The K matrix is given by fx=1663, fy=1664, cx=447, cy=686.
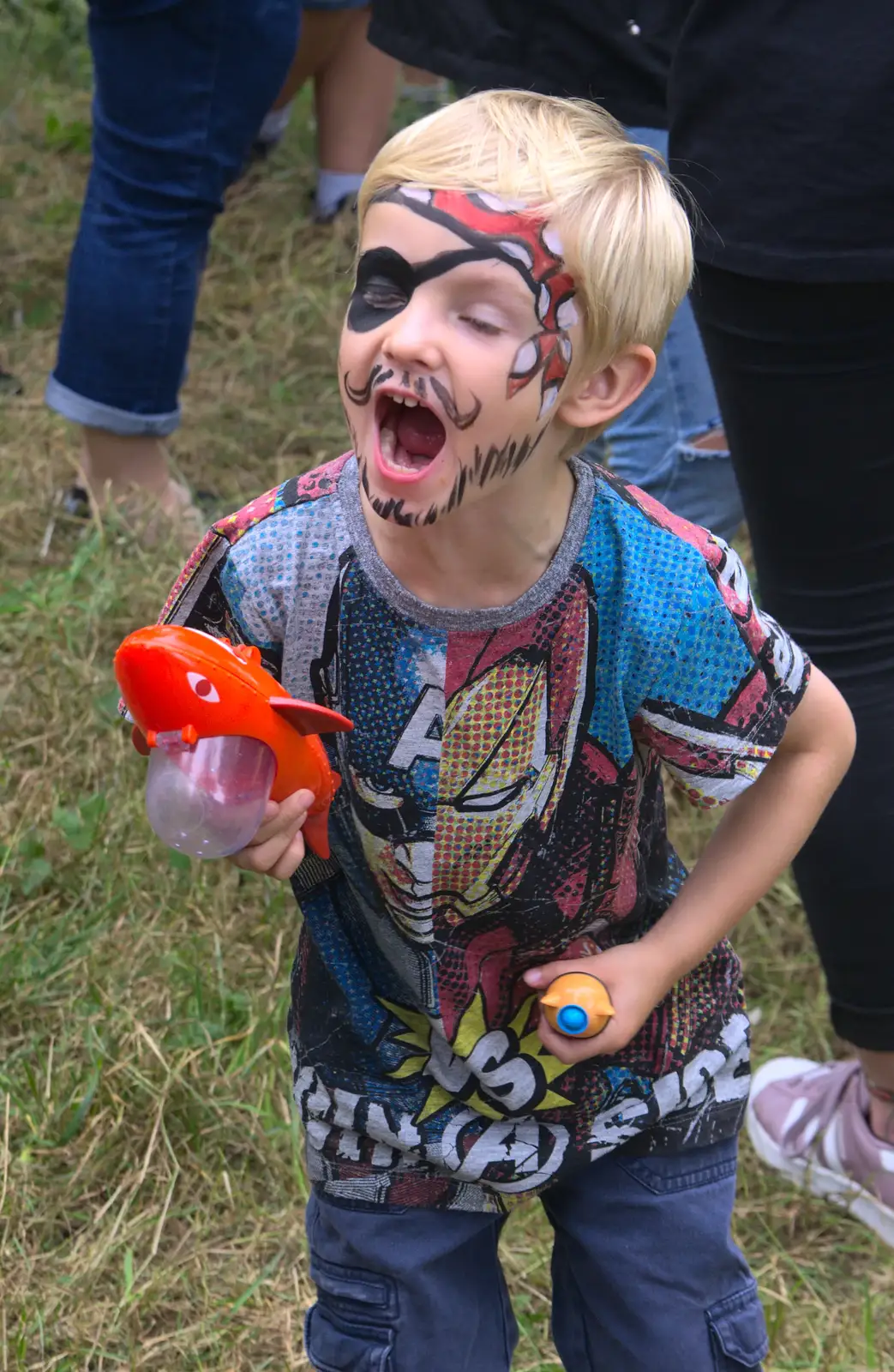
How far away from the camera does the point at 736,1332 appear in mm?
1635

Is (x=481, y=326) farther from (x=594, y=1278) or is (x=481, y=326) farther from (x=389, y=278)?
(x=594, y=1278)

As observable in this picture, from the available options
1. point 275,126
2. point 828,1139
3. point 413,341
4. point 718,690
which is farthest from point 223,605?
point 275,126

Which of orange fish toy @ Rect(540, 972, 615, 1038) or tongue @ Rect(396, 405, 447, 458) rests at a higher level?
tongue @ Rect(396, 405, 447, 458)

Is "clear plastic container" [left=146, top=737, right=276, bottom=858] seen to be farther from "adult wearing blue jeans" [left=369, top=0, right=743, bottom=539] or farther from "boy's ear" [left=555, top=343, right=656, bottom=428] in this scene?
"adult wearing blue jeans" [left=369, top=0, right=743, bottom=539]

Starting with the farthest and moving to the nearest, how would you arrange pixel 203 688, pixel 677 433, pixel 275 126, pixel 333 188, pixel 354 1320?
pixel 275 126, pixel 333 188, pixel 677 433, pixel 354 1320, pixel 203 688

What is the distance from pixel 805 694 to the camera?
1.53 meters

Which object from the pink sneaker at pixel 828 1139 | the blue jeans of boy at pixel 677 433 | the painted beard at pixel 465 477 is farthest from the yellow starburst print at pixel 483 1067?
the blue jeans of boy at pixel 677 433

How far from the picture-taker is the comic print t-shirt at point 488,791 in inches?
56.7

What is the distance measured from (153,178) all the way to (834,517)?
5.57ft

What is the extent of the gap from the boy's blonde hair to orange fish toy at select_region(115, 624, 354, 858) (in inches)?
14.7

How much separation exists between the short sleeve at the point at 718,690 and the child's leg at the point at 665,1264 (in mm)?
398

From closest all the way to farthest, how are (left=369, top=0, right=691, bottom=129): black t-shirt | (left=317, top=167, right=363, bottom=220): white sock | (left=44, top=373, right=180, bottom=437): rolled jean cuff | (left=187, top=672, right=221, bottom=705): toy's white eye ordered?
(left=187, top=672, right=221, bottom=705): toy's white eye
(left=369, top=0, right=691, bottom=129): black t-shirt
(left=44, top=373, right=180, bottom=437): rolled jean cuff
(left=317, top=167, right=363, bottom=220): white sock

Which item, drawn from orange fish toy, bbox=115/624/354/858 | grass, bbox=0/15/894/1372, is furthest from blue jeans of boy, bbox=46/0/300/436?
orange fish toy, bbox=115/624/354/858

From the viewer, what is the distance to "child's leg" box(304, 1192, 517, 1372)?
5.18 ft
